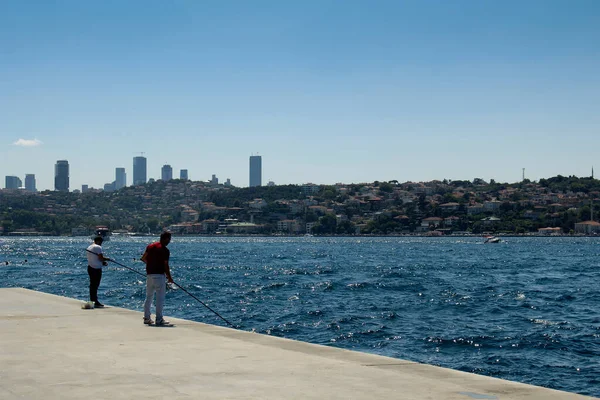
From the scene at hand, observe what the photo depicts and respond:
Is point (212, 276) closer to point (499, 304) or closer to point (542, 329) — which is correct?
point (499, 304)

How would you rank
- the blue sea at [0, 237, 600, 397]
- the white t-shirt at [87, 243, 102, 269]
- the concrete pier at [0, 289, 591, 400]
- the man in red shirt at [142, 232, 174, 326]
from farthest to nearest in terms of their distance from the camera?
the blue sea at [0, 237, 600, 397]
the white t-shirt at [87, 243, 102, 269]
the man in red shirt at [142, 232, 174, 326]
the concrete pier at [0, 289, 591, 400]

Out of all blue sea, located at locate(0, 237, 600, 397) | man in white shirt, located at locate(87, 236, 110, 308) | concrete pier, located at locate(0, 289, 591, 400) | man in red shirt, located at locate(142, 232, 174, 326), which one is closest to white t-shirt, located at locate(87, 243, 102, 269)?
man in white shirt, located at locate(87, 236, 110, 308)

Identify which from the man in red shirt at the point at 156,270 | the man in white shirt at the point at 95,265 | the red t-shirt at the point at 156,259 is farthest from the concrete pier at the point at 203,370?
the man in white shirt at the point at 95,265

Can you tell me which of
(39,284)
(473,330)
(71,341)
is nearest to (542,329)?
(473,330)

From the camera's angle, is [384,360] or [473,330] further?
[473,330]

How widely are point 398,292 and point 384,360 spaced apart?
74.8 feet

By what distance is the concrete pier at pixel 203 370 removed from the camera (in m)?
6.85

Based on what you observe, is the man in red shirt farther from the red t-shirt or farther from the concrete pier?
the concrete pier

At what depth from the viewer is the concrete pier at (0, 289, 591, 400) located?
22.5 feet

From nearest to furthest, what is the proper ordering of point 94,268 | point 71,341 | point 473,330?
point 71,341, point 94,268, point 473,330

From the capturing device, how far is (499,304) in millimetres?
26469

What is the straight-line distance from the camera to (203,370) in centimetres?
797

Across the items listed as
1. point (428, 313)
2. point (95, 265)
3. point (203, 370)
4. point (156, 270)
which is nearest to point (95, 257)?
point (95, 265)

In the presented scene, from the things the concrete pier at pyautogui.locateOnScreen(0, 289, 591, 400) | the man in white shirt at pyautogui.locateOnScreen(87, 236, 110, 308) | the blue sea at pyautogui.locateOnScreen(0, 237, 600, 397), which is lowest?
the blue sea at pyautogui.locateOnScreen(0, 237, 600, 397)
